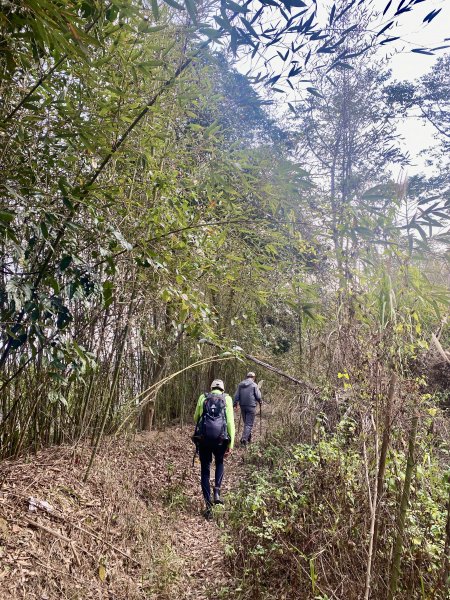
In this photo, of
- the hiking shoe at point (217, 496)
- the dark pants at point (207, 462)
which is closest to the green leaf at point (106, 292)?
the dark pants at point (207, 462)

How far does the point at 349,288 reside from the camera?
2146 mm

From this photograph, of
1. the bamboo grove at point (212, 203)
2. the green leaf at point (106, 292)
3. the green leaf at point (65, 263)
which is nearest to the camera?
the bamboo grove at point (212, 203)

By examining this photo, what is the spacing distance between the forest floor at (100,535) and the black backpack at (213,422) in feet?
1.84

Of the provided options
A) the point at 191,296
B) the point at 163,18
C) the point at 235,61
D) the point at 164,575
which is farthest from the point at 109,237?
the point at 164,575

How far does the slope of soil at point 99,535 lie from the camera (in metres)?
2.20

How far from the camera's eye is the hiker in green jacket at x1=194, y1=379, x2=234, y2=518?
3.67 m

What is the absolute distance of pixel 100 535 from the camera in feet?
8.62

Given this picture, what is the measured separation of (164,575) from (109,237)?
6.50 ft

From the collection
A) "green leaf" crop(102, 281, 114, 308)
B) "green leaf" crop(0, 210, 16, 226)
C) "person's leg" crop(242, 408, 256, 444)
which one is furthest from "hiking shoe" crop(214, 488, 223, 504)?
"green leaf" crop(0, 210, 16, 226)

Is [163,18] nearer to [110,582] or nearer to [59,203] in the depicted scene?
[59,203]

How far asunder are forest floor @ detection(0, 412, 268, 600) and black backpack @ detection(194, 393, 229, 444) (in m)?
0.56

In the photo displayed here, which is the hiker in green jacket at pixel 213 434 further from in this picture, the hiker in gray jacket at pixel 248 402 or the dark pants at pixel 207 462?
the hiker in gray jacket at pixel 248 402

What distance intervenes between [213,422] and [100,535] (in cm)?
131

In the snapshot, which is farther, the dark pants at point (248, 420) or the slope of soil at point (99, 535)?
the dark pants at point (248, 420)
